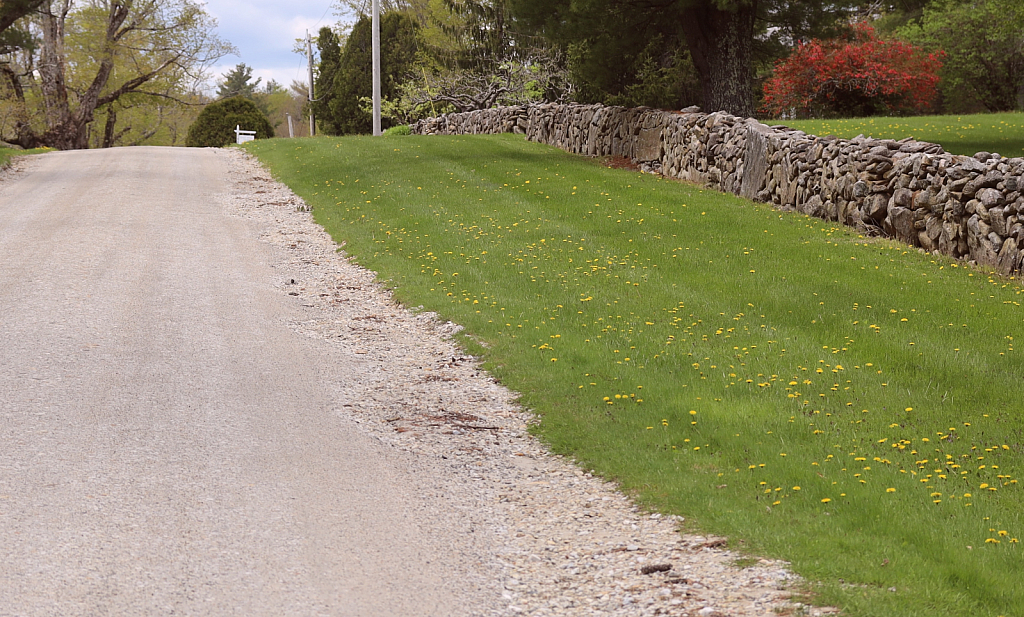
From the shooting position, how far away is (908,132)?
20672 millimetres

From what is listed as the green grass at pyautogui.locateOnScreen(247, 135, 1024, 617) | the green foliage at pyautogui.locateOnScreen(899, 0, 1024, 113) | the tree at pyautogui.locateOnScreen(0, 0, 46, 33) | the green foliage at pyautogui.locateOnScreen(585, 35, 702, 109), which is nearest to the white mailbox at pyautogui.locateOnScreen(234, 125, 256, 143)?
the tree at pyautogui.locateOnScreen(0, 0, 46, 33)

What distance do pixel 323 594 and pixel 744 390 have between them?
12.6 ft

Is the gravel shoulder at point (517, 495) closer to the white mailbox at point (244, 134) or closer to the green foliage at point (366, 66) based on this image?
the green foliage at point (366, 66)

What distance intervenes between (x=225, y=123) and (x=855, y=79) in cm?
2757

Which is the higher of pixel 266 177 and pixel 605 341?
pixel 266 177

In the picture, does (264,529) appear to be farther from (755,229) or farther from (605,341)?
(755,229)

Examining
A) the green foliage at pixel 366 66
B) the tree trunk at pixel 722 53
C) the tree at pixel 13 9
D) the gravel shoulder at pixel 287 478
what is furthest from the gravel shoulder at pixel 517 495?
the green foliage at pixel 366 66

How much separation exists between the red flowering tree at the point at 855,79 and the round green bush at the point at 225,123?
23485 millimetres

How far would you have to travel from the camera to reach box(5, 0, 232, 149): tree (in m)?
36.7

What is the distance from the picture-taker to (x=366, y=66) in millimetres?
37625

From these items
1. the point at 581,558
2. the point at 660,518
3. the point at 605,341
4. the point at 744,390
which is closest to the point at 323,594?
the point at 581,558

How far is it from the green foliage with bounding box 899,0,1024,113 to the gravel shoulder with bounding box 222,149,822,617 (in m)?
26.5

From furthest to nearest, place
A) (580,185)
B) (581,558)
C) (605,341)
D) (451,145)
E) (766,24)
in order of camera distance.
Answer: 1. (451,145)
2. (766,24)
3. (580,185)
4. (605,341)
5. (581,558)

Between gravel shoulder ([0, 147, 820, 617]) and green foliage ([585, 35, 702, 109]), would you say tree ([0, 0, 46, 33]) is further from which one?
green foliage ([585, 35, 702, 109])
